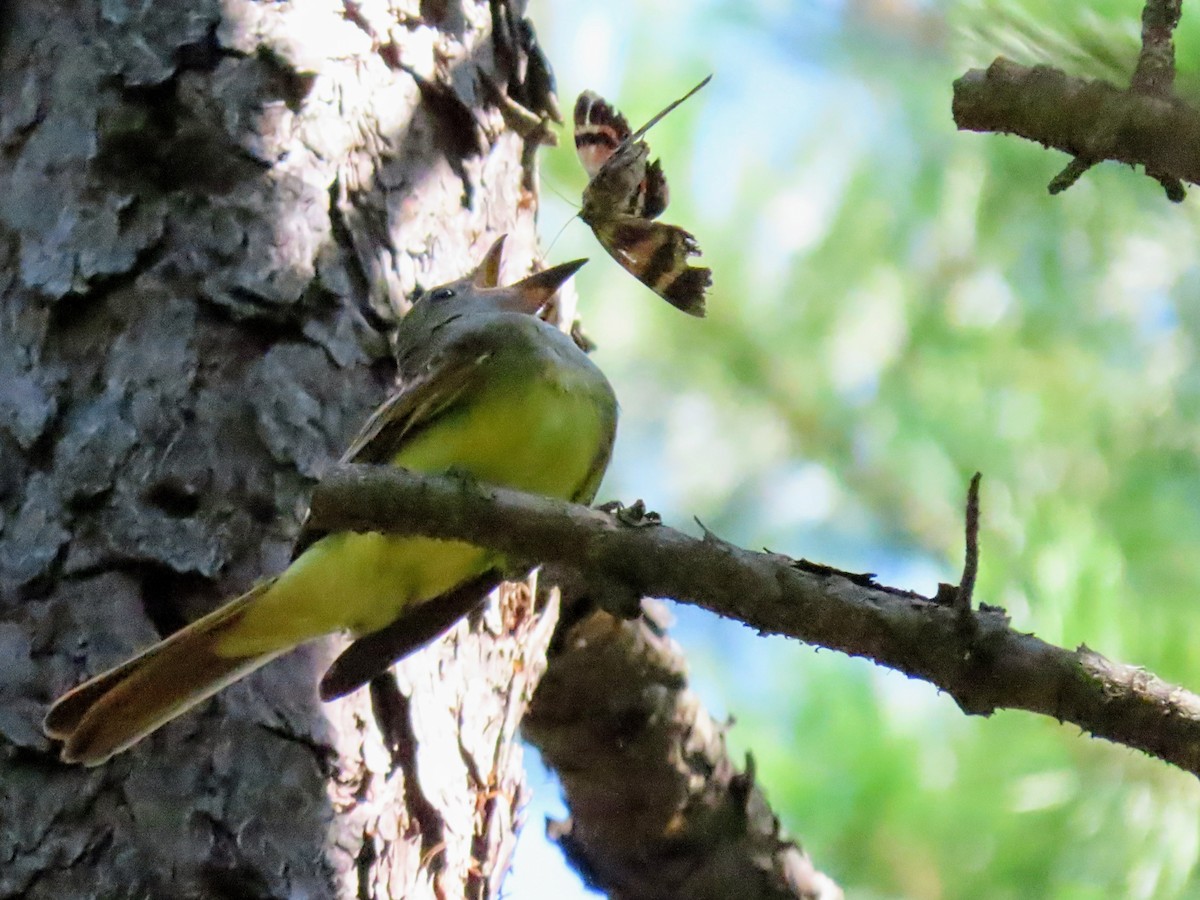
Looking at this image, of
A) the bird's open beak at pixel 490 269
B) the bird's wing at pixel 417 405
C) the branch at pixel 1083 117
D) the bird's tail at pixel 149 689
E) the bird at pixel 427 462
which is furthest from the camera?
the bird's open beak at pixel 490 269

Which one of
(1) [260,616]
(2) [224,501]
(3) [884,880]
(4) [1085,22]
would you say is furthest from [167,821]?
(3) [884,880]

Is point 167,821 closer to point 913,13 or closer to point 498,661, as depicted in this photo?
point 498,661

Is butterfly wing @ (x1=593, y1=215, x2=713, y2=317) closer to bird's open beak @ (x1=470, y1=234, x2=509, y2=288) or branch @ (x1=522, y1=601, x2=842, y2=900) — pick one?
bird's open beak @ (x1=470, y1=234, x2=509, y2=288)

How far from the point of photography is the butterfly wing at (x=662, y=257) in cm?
263

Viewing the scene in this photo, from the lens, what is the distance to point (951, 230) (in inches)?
186

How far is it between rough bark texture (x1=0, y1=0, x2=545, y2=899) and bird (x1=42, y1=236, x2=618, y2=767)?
10cm

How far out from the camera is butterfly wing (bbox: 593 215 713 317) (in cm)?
263

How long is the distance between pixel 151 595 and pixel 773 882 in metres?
1.62

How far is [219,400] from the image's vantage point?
2.81m

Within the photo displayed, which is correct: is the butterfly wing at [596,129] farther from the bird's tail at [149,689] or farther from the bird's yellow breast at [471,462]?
the bird's tail at [149,689]

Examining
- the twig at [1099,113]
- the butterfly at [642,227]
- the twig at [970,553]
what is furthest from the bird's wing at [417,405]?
the twig at [1099,113]

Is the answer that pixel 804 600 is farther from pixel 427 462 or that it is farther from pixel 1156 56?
pixel 427 462

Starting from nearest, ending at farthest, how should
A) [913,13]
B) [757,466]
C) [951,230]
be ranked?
[913,13]
[951,230]
[757,466]

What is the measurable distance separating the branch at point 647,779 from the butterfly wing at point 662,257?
0.98 metres
